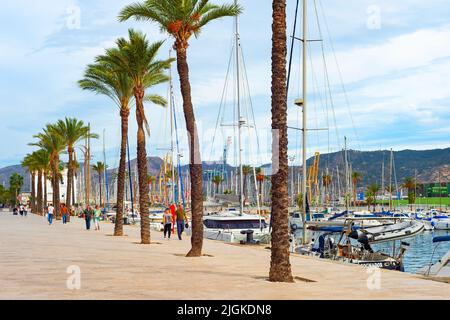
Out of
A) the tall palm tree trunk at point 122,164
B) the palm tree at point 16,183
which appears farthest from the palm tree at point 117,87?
the palm tree at point 16,183

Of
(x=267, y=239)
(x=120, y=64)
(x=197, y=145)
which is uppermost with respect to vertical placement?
(x=120, y=64)

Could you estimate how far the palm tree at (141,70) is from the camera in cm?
2952

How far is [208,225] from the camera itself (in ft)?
128

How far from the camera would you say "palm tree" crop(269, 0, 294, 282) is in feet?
46.1

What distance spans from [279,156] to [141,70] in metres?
17.7

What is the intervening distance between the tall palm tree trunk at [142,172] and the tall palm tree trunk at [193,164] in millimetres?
8600

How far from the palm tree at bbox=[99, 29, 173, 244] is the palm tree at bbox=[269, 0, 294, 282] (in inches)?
619

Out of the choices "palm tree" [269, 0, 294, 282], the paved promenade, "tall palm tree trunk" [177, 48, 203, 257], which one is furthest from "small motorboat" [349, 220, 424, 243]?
"palm tree" [269, 0, 294, 282]

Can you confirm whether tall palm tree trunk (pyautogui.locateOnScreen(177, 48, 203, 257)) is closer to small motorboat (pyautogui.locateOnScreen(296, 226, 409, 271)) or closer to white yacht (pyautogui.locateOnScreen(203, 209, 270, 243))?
small motorboat (pyautogui.locateOnScreen(296, 226, 409, 271))

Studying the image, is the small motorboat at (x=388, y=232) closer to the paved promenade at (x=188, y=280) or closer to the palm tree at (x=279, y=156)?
the paved promenade at (x=188, y=280)

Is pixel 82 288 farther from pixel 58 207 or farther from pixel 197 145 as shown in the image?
pixel 58 207
